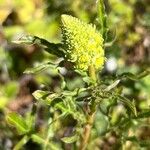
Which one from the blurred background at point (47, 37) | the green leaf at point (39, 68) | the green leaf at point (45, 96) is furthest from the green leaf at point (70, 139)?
the blurred background at point (47, 37)

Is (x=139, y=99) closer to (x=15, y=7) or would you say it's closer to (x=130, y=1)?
(x=130, y=1)

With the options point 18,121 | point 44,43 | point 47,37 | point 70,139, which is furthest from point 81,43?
point 47,37

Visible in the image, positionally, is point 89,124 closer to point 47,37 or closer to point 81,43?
point 81,43

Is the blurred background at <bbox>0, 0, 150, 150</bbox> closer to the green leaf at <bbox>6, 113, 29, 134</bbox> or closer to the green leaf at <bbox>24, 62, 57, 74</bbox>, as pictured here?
the green leaf at <bbox>6, 113, 29, 134</bbox>

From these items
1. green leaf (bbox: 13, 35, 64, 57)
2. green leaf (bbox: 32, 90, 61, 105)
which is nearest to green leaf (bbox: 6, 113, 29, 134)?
green leaf (bbox: 32, 90, 61, 105)

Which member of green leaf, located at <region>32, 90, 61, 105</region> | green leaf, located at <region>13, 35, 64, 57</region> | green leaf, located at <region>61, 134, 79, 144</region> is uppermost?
green leaf, located at <region>13, 35, 64, 57</region>
